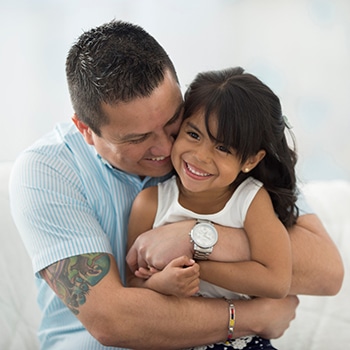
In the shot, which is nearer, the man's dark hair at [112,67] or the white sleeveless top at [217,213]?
the man's dark hair at [112,67]

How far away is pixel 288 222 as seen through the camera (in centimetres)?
185

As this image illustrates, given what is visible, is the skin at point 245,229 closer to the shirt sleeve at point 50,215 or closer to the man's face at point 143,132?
the man's face at point 143,132

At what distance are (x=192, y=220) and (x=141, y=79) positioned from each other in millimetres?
401

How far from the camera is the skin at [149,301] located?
1.64 m

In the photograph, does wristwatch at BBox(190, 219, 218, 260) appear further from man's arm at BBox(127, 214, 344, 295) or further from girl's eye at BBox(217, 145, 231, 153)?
girl's eye at BBox(217, 145, 231, 153)

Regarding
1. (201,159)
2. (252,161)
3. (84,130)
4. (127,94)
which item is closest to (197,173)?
(201,159)

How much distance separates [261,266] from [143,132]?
1.51ft

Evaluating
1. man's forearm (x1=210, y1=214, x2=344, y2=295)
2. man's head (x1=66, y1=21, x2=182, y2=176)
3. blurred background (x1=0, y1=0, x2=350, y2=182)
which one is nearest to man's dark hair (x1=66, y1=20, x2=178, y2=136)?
man's head (x1=66, y1=21, x2=182, y2=176)

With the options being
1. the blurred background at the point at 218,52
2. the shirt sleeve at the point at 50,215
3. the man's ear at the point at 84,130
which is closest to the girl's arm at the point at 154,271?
the shirt sleeve at the point at 50,215

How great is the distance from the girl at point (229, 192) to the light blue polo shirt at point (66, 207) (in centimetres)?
8

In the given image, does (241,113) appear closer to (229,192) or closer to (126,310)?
(229,192)

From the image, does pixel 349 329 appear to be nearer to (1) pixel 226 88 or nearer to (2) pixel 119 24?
(1) pixel 226 88

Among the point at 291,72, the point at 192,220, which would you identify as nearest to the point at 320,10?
the point at 291,72

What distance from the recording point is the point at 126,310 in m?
1.63
